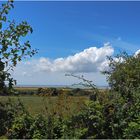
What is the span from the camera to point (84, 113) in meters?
9.27

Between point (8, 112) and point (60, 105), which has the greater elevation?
point (60, 105)

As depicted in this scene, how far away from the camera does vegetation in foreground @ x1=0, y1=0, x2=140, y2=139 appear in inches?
351

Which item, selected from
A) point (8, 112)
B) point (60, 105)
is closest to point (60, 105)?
point (60, 105)

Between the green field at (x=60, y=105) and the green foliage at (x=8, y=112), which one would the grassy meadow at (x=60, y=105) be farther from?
the green foliage at (x=8, y=112)

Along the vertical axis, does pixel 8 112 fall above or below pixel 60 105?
below

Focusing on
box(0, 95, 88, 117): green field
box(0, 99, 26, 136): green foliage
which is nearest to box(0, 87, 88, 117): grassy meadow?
box(0, 95, 88, 117): green field

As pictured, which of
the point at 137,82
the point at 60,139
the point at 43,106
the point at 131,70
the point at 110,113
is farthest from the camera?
the point at 131,70

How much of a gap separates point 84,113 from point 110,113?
550mm

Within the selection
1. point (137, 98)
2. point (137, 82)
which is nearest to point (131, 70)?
point (137, 82)

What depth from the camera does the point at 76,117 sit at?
9250mm

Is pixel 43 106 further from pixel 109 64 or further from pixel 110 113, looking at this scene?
pixel 109 64

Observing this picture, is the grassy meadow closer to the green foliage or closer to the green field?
→ the green field

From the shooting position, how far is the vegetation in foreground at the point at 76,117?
8914 mm

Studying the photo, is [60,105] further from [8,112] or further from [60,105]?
[8,112]
